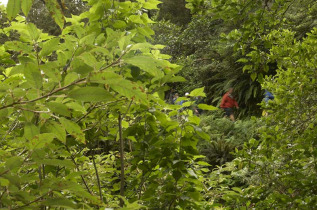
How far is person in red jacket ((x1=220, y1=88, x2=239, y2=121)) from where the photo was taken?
1182 centimetres

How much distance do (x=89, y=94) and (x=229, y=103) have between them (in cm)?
1132

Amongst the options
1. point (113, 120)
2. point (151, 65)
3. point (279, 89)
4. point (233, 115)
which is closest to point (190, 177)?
point (113, 120)

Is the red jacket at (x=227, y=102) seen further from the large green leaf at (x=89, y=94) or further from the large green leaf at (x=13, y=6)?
the large green leaf at (x=13, y=6)

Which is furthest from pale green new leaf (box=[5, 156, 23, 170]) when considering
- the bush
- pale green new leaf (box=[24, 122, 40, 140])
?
the bush

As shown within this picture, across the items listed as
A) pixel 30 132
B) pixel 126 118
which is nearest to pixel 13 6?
pixel 30 132

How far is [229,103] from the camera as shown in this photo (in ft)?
39.4

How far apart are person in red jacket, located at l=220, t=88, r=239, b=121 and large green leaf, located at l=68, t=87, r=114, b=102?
11022mm

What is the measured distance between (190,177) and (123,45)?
4.01 ft

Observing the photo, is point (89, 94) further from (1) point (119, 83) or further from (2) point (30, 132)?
(2) point (30, 132)

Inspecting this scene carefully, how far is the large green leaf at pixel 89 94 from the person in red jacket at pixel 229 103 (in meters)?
11.0

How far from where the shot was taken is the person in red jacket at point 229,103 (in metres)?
11.8

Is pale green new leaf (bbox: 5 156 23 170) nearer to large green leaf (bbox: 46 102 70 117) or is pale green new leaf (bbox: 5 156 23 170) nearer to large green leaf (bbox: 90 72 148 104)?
large green leaf (bbox: 46 102 70 117)

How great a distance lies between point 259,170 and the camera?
2867 millimetres

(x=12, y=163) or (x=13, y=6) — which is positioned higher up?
(x=13, y=6)
